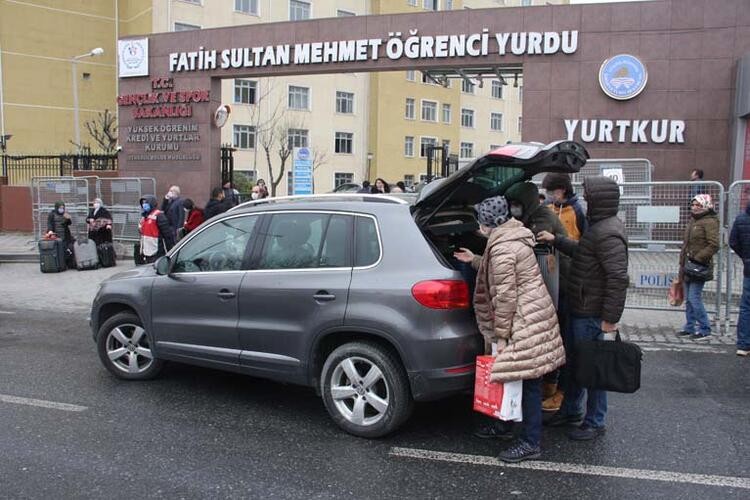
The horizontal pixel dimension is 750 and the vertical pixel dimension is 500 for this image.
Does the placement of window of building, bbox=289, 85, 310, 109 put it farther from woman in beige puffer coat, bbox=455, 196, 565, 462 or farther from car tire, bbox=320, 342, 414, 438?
woman in beige puffer coat, bbox=455, 196, 565, 462

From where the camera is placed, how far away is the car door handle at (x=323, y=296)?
16.1ft

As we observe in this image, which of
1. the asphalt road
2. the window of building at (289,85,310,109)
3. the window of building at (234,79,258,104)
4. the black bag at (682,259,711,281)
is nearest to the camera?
the asphalt road

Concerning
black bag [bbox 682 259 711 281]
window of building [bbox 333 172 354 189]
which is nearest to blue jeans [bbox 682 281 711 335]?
black bag [bbox 682 259 711 281]

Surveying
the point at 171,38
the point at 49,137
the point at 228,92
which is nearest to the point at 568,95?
the point at 171,38

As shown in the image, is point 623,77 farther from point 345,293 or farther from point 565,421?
point 345,293

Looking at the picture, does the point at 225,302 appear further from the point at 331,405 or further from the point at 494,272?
the point at 494,272

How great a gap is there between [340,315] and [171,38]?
1741 cm

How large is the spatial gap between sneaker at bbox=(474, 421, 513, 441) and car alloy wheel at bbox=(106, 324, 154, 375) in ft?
10.1

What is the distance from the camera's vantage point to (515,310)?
436 centimetres

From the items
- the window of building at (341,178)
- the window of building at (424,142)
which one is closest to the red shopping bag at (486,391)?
the window of building at (341,178)

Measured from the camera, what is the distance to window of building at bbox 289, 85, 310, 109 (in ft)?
147

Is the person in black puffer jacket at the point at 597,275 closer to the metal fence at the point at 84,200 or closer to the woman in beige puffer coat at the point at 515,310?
the woman in beige puffer coat at the point at 515,310

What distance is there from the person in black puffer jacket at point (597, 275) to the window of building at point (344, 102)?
43608 millimetres

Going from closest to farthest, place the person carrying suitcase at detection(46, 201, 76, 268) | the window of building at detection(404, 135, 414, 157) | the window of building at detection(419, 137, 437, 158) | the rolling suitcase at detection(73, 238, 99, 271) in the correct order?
1. the rolling suitcase at detection(73, 238, 99, 271)
2. the person carrying suitcase at detection(46, 201, 76, 268)
3. the window of building at detection(404, 135, 414, 157)
4. the window of building at detection(419, 137, 437, 158)
